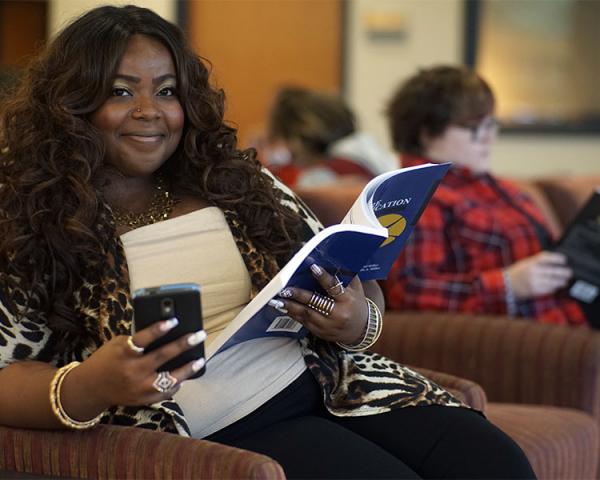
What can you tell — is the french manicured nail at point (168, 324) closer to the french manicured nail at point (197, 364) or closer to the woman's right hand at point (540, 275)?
the french manicured nail at point (197, 364)

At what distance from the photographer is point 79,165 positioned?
1796 millimetres

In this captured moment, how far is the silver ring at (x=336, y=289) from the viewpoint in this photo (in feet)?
5.51

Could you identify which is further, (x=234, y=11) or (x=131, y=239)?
(x=234, y=11)

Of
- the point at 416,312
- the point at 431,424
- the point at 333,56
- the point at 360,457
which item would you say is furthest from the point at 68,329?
the point at 333,56

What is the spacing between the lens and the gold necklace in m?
1.88

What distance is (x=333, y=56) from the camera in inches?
265

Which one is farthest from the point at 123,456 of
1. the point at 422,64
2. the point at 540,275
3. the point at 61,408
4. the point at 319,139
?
the point at 422,64

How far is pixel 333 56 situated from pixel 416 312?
4.14m

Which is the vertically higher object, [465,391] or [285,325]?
[285,325]

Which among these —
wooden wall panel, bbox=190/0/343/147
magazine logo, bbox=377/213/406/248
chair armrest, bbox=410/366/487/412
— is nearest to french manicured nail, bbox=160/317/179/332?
magazine logo, bbox=377/213/406/248

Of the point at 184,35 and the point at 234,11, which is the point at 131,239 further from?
the point at 234,11

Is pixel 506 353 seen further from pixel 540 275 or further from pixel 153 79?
pixel 153 79

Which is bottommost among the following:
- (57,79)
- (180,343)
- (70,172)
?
(180,343)

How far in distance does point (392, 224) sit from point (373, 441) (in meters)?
0.39
